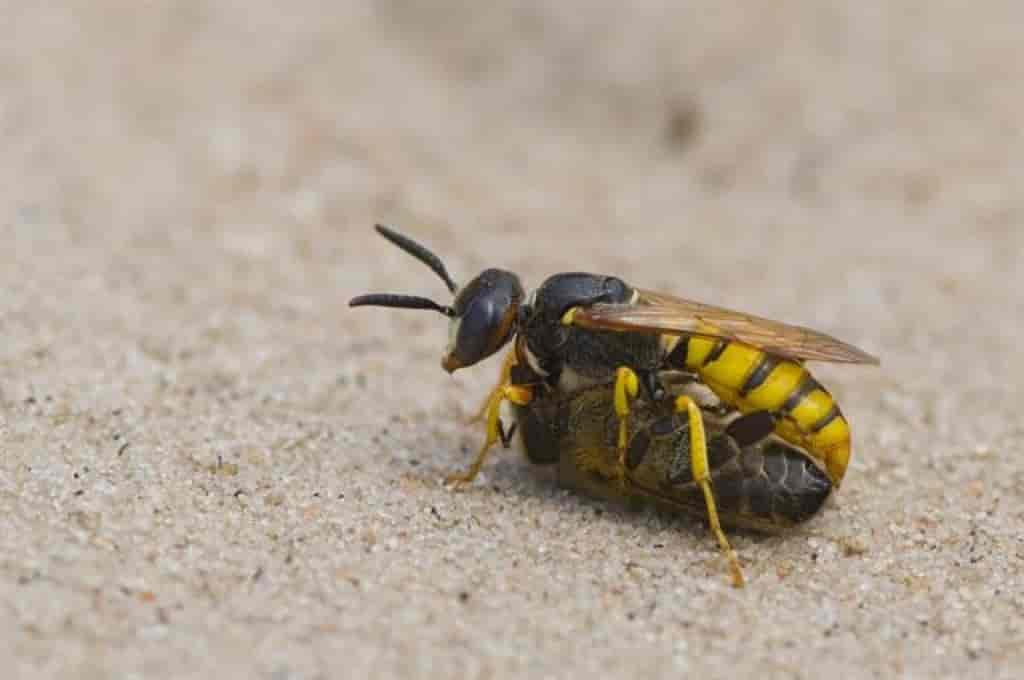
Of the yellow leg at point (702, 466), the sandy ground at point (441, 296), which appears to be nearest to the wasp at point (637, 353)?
the yellow leg at point (702, 466)

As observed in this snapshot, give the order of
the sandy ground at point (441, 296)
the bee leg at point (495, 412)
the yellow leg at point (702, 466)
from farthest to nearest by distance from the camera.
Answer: the bee leg at point (495, 412), the yellow leg at point (702, 466), the sandy ground at point (441, 296)

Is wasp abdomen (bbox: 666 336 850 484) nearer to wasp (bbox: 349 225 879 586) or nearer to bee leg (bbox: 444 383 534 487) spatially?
wasp (bbox: 349 225 879 586)

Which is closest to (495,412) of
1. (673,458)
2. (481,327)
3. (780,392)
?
(481,327)

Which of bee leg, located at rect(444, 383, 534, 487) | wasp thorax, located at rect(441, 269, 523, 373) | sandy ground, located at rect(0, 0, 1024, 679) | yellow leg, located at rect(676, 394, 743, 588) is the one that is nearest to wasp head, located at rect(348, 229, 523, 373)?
wasp thorax, located at rect(441, 269, 523, 373)

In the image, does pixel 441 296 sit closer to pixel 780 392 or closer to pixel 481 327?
pixel 481 327

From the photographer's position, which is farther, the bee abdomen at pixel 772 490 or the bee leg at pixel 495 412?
the bee leg at pixel 495 412

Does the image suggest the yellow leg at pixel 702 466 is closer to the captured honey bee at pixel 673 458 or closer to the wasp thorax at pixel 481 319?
the captured honey bee at pixel 673 458
